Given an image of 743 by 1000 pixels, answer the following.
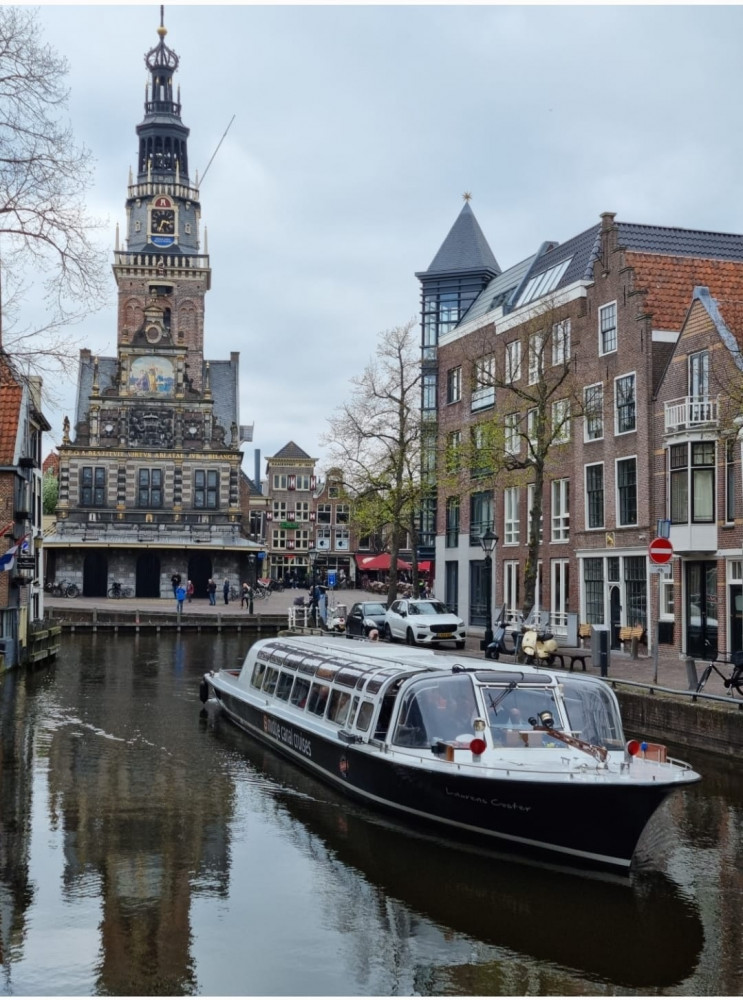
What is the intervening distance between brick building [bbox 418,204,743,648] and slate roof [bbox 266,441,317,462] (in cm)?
5606

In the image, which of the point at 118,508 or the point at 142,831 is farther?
the point at 118,508

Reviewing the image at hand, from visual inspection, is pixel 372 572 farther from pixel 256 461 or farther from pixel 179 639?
pixel 179 639

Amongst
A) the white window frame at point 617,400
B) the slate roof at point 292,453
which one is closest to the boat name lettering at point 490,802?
the white window frame at point 617,400

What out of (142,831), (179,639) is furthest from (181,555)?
(142,831)

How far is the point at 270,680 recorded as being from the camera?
21.0 m

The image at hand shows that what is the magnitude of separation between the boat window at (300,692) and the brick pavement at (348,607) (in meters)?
7.50

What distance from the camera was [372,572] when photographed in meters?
95.8

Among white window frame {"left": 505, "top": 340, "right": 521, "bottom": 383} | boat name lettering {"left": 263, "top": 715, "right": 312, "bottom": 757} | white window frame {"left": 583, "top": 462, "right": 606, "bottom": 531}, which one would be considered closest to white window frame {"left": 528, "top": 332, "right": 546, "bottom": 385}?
white window frame {"left": 505, "top": 340, "right": 521, "bottom": 383}

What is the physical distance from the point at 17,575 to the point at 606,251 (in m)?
21.5

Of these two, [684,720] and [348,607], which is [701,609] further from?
[348,607]

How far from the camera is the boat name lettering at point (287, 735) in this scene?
17459mm

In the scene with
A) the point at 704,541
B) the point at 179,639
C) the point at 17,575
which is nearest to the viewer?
the point at 704,541

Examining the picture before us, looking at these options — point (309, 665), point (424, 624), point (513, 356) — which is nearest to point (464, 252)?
point (513, 356)

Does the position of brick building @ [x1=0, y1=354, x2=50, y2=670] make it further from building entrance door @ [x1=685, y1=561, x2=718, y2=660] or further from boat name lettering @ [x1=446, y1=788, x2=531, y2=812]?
boat name lettering @ [x1=446, y1=788, x2=531, y2=812]
